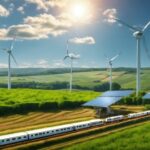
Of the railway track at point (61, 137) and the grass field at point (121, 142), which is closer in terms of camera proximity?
the grass field at point (121, 142)

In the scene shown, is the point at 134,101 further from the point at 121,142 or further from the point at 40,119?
the point at 121,142

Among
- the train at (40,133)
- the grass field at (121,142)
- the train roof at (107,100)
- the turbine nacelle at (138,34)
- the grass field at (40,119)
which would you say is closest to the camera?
the grass field at (121,142)

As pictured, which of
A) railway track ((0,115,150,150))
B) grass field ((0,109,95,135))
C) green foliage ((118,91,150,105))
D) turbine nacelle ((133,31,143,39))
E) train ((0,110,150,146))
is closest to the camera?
railway track ((0,115,150,150))

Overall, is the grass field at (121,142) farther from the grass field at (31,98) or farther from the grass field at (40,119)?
the grass field at (31,98)

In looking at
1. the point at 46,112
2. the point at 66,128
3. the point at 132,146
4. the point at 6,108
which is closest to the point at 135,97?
the point at 46,112

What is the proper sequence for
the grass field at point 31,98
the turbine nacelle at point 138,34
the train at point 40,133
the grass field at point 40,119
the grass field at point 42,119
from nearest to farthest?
1. the train at point 40,133
2. the grass field at point 40,119
3. the grass field at point 42,119
4. the grass field at point 31,98
5. the turbine nacelle at point 138,34

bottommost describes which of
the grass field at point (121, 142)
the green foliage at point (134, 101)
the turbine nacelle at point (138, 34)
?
the grass field at point (121, 142)

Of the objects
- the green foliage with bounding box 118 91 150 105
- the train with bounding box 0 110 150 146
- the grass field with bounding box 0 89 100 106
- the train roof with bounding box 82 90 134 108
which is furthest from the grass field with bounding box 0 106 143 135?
the train with bounding box 0 110 150 146

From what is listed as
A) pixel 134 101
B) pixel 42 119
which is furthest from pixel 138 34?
pixel 42 119

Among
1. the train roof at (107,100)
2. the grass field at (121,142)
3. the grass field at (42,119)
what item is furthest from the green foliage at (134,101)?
the grass field at (121,142)

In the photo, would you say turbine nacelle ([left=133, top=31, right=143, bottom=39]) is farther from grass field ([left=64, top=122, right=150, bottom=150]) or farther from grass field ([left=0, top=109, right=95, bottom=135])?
grass field ([left=64, top=122, right=150, bottom=150])
